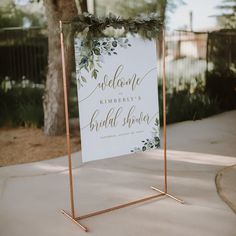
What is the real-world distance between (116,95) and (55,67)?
11.4ft

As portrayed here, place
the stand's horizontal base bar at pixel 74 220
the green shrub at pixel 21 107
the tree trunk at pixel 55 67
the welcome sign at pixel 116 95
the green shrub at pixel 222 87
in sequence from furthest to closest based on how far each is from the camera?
the green shrub at pixel 222 87 < the green shrub at pixel 21 107 < the tree trunk at pixel 55 67 < the welcome sign at pixel 116 95 < the stand's horizontal base bar at pixel 74 220

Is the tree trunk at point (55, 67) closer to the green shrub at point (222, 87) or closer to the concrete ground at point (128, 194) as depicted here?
the concrete ground at point (128, 194)

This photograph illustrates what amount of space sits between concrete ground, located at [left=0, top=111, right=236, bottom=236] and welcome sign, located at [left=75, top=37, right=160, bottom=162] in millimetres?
665

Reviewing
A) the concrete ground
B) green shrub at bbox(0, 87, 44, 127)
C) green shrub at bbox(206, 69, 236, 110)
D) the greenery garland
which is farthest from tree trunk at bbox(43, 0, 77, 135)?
green shrub at bbox(206, 69, 236, 110)

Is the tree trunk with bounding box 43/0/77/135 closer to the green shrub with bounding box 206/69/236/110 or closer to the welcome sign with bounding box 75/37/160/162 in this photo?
the welcome sign with bounding box 75/37/160/162

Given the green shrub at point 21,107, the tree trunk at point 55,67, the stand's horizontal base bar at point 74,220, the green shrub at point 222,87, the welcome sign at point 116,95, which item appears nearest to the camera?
the stand's horizontal base bar at point 74,220

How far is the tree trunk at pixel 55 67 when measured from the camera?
710 centimetres

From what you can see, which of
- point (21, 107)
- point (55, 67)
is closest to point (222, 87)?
point (55, 67)

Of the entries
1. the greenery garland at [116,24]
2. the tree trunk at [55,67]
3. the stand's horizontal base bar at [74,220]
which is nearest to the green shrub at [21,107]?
the tree trunk at [55,67]

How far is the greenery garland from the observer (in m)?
3.80

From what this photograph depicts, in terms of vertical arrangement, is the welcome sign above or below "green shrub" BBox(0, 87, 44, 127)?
above

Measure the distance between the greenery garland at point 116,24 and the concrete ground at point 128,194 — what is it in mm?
1834

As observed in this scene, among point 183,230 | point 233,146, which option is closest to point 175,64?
point 233,146

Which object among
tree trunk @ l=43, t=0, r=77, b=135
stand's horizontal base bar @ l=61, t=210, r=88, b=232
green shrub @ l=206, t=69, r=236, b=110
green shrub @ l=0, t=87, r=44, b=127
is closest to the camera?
stand's horizontal base bar @ l=61, t=210, r=88, b=232
